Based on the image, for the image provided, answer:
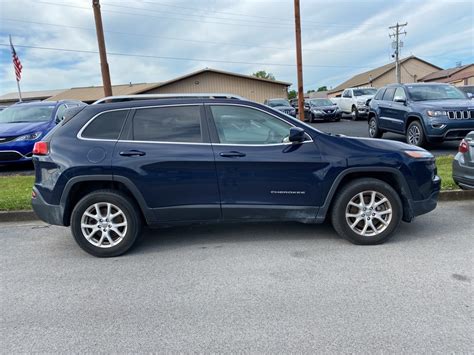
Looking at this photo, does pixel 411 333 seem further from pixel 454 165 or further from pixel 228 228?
pixel 454 165

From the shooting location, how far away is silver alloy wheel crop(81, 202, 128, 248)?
13.6 feet

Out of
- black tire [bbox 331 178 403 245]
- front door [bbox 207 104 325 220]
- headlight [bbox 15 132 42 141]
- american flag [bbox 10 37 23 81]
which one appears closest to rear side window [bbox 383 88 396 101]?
black tire [bbox 331 178 403 245]

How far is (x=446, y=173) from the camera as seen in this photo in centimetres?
700

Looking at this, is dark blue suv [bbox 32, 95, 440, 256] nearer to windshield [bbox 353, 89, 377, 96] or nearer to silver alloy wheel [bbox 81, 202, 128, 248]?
silver alloy wheel [bbox 81, 202, 128, 248]

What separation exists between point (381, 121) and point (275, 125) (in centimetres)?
811

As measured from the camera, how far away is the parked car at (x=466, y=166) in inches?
203

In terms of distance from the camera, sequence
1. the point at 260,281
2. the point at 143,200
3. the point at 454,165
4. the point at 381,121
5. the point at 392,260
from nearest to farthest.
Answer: the point at 260,281 < the point at 392,260 < the point at 143,200 < the point at 454,165 < the point at 381,121

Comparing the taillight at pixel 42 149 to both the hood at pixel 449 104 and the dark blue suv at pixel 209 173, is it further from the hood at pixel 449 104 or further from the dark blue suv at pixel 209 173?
the hood at pixel 449 104

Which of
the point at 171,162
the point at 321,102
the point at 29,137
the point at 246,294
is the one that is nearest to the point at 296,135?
the point at 171,162

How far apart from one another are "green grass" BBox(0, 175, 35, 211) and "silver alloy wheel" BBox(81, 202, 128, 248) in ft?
7.75

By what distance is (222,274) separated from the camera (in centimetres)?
371

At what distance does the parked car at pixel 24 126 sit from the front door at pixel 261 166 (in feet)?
19.2

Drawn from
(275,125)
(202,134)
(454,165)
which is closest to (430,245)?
(454,165)

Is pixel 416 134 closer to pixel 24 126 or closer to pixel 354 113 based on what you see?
pixel 24 126
